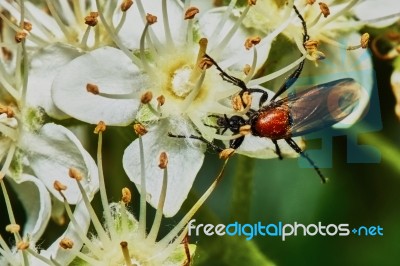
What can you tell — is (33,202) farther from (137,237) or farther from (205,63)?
(205,63)

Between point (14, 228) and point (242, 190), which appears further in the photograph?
point (242, 190)

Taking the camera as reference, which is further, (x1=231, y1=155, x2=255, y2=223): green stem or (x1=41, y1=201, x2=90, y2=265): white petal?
(x1=231, y1=155, x2=255, y2=223): green stem

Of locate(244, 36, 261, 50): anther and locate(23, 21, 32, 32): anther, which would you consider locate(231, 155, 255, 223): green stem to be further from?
locate(23, 21, 32, 32): anther

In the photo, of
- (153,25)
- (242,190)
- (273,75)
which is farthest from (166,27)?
(242,190)

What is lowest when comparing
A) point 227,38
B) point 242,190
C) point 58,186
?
point 242,190

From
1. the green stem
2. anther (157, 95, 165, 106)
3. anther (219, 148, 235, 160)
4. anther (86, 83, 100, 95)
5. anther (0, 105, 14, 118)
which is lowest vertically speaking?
the green stem

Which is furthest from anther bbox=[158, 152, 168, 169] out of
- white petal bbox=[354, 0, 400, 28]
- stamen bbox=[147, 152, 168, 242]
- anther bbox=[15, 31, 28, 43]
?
white petal bbox=[354, 0, 400, 28]
